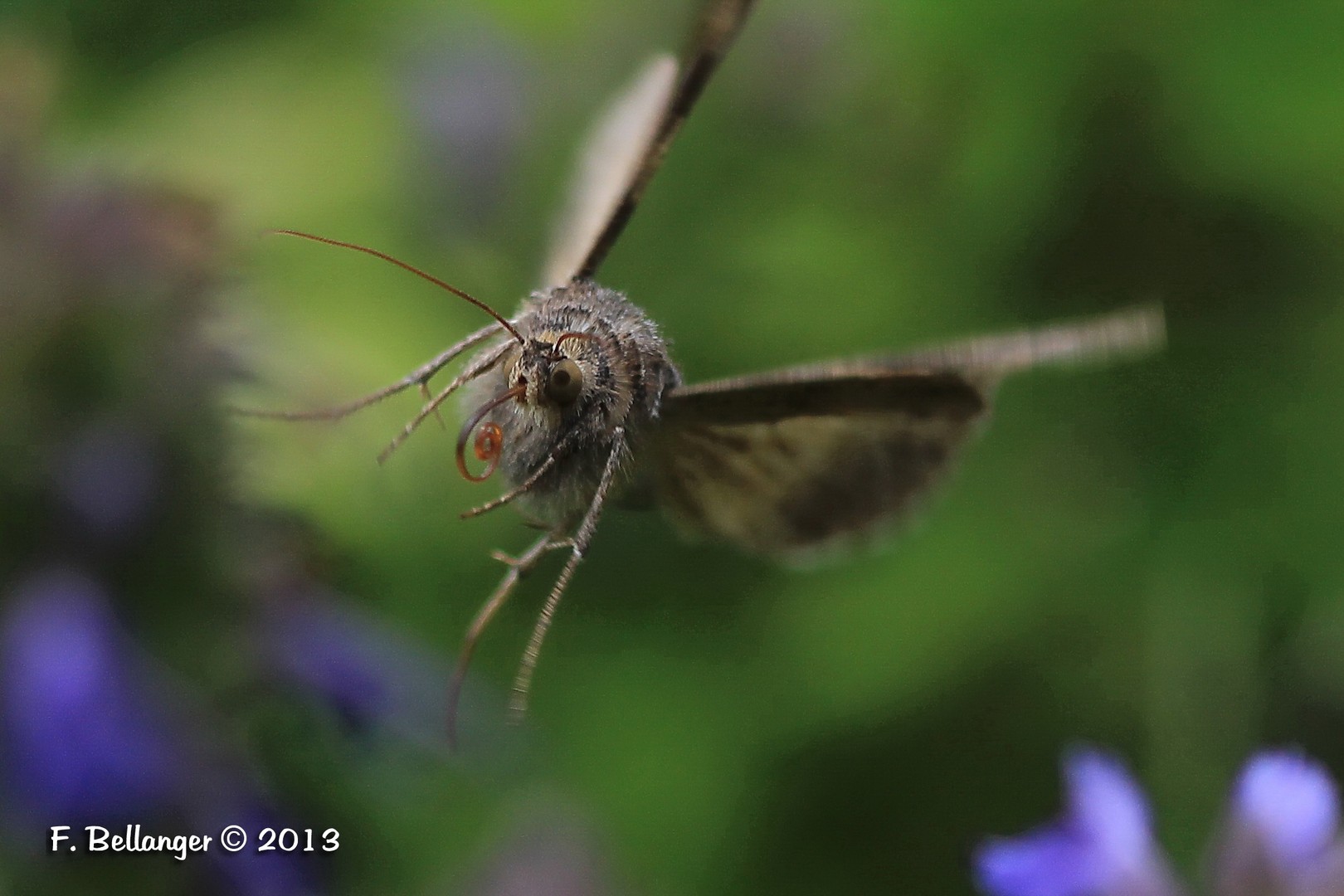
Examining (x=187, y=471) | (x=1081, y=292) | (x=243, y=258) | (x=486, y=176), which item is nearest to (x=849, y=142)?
(x=1081, y=292)

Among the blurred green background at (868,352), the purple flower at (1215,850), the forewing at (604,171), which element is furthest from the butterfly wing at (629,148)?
the purple flower at (1215,850)

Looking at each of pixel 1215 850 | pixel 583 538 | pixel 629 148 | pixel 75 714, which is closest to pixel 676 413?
pixel 583 538

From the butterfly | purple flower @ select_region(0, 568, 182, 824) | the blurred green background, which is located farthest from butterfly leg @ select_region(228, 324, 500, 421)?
the blurred green background

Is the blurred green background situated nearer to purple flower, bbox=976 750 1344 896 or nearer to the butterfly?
the butterfly

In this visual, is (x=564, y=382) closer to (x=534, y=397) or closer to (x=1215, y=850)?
(x=534, y=397)

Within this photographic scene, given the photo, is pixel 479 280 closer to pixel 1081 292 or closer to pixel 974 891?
pixel 1081 292

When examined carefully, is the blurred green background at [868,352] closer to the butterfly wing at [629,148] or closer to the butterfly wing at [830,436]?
the butterfly wing at [629,148]
